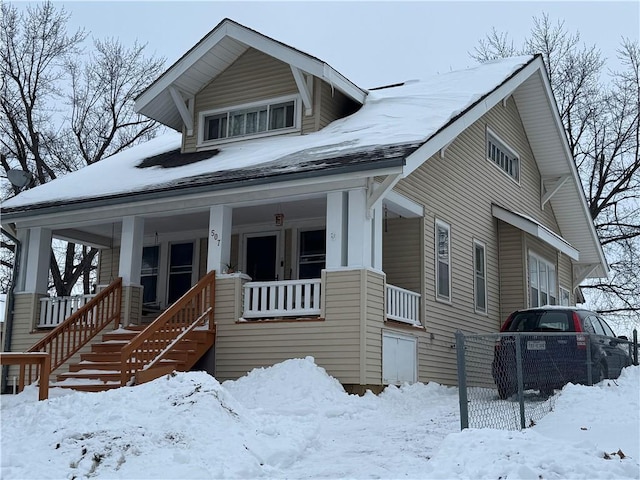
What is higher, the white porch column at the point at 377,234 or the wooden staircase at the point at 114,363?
the white porch column at the point at 377,234

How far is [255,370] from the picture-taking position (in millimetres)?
12719

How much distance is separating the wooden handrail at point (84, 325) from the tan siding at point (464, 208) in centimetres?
611

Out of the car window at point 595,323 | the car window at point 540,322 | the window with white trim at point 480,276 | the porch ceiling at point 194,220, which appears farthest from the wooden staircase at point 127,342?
the window with white trim at point 480,276

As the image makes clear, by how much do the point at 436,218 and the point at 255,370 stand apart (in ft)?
18.1

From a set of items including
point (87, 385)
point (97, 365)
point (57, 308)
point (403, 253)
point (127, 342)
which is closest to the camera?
point (87, 385)

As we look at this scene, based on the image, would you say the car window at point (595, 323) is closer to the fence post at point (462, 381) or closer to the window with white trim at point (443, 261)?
the window with white trim at point (443, 261)

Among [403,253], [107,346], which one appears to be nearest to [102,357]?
[107,346]

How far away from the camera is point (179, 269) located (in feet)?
60.8

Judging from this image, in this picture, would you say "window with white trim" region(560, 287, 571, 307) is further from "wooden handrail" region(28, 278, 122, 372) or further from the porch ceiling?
"wooden handrail" region(28, 278, 122, 372)

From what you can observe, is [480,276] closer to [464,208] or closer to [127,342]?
[464,208]

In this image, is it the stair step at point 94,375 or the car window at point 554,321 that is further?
the car window at point 554,321

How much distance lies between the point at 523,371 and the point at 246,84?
9639 millimetres

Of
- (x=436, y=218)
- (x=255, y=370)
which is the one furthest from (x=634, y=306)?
(x=255, y=370)

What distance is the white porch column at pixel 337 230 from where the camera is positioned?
13.0m
